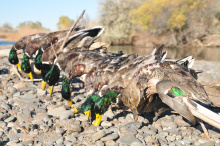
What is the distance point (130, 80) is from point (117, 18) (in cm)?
2340

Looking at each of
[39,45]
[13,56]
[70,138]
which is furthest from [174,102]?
[13,56]

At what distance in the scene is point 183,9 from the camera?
812 inches

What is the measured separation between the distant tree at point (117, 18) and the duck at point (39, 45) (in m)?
18.5

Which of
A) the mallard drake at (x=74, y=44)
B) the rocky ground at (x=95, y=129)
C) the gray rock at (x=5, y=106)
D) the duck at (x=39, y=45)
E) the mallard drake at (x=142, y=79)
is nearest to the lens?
the mallard drake at (x=142, y=79)

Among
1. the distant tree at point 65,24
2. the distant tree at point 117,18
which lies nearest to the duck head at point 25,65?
the distant tree at point 65,24

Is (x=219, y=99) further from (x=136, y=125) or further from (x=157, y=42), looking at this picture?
(x=157, y=42)

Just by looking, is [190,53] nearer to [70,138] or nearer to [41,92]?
[41,92]

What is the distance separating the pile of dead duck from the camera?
214 cm

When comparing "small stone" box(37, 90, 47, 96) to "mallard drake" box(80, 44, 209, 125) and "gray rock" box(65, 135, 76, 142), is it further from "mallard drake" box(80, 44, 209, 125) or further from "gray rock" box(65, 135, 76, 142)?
"gray rock" box(65, 135, 76, 142)

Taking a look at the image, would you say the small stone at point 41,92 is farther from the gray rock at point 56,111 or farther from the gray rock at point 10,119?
the gray rock at point 10,119

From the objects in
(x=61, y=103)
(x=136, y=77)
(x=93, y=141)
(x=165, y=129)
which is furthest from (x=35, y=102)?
(x=165, y=129)

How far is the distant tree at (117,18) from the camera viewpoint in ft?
78.3

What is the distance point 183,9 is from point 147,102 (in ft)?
66.6

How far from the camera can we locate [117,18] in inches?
993
